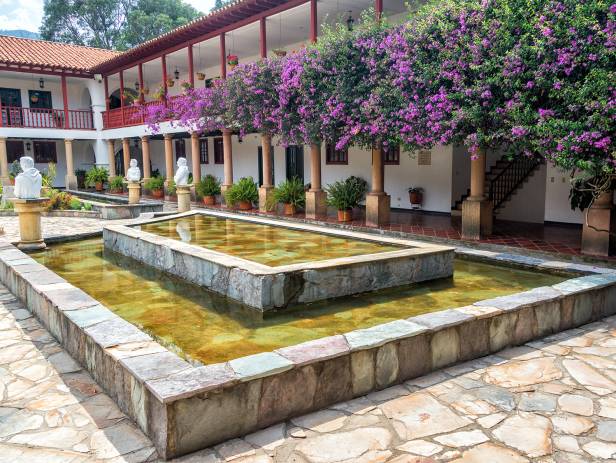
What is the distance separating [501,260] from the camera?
7.28 metres

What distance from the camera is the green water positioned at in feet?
22.6

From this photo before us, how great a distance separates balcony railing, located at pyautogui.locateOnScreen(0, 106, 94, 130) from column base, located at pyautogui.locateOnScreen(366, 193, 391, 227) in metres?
17.9

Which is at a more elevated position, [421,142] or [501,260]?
[421,142]

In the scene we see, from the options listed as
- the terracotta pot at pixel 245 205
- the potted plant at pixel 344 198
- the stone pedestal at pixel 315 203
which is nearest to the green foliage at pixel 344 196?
the potted plant at pixel 344 198

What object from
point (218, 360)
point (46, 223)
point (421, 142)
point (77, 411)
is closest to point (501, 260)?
→ point (421, 142)

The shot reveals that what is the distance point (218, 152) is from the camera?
2208 cm

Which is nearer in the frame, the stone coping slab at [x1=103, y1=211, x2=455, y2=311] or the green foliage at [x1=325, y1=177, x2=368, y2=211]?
the stone coping slab at [x1=103, y1=211, x2=455, y2=311]

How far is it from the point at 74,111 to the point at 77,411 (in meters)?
24.1

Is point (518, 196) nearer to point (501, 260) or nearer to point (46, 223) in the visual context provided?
point (501, 260)

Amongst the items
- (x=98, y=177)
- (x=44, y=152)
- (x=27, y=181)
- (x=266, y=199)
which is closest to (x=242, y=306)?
(x=27, y=181)

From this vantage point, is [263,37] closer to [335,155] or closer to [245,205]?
[335,155]

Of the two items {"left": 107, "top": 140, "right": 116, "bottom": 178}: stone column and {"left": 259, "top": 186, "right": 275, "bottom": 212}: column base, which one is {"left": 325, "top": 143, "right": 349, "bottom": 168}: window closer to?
{"left": 259, "top": 186, "right": 275, "bottom": 212}: column base

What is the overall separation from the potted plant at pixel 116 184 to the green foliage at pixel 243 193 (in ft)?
29.1

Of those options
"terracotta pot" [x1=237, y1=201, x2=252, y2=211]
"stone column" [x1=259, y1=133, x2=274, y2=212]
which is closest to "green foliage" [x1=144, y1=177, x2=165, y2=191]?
"terracotta pot" [x1=237, y1=201, x2=252, y2=211]
